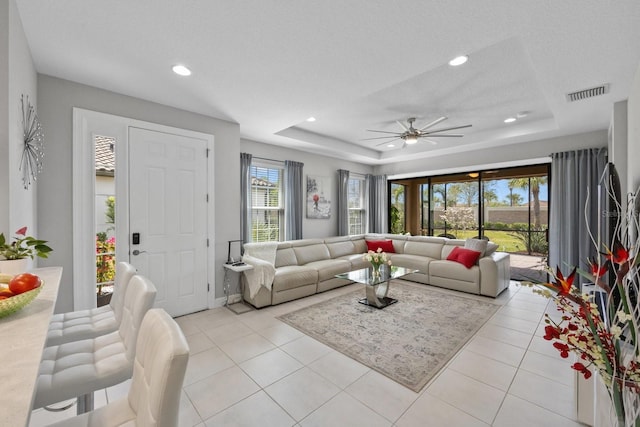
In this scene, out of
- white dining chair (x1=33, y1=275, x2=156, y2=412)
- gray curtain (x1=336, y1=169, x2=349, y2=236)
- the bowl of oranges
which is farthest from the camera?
gray curtain (x1=336, y1=169, x2=349, y2=236)

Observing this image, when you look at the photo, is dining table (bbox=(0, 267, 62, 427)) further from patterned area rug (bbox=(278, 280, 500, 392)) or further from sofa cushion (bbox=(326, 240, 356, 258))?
sofa cushion (bbox=(326, 240, 356, 258))

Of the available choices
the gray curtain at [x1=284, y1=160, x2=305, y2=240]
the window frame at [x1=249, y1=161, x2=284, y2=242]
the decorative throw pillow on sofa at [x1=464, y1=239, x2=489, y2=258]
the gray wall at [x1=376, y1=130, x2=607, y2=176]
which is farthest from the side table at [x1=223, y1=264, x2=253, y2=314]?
the gray wall at [x1=376, y1=130, x2=607, y2=176]

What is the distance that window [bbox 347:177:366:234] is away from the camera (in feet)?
22.8

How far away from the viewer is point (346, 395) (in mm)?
2064

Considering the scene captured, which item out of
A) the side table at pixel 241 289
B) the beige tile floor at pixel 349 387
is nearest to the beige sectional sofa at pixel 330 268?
the side table at pixel 241 289

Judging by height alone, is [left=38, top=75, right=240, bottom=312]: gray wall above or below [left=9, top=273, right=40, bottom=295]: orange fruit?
above

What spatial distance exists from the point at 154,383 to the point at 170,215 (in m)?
2.88

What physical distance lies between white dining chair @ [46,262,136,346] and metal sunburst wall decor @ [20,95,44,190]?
39.8 inches

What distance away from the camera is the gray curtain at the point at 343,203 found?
21.1 feet

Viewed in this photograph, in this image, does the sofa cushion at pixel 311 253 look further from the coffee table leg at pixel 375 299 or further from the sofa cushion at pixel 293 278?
the coffee table leg at pixel 375 299

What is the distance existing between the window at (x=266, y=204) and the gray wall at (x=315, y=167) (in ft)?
0.98

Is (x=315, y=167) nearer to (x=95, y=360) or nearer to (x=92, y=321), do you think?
(x=92, y=321)

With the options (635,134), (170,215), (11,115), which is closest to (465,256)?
(635,134)

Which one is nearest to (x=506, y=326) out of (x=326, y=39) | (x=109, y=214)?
(x=326, y=39)
